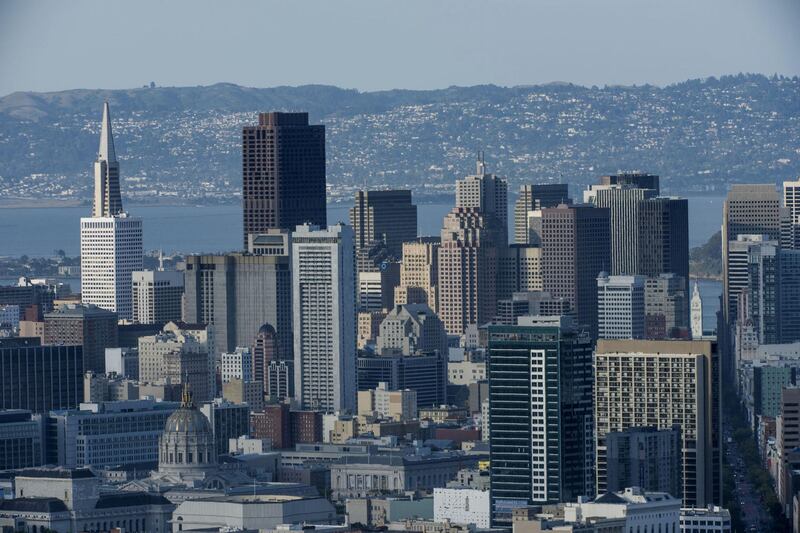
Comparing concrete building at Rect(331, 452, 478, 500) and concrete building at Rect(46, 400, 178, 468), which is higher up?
concrete building at Rect(46, 400, 178, 468)

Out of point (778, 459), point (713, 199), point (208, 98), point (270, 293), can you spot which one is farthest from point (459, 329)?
point (208, 98)

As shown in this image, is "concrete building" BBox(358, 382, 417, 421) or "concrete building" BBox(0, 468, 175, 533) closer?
"concrete building" BBox(0, 468, 175, 533)

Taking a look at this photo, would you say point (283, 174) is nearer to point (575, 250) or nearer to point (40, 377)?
point (575, 250)

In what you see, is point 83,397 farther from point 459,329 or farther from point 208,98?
point 208,98

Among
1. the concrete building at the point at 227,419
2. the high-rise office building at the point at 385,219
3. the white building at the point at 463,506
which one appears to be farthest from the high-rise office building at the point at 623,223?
the white building at the point at 463,506

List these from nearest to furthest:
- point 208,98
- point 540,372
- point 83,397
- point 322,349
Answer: point 540,372
point 83,397
point 322,349
point 208,98

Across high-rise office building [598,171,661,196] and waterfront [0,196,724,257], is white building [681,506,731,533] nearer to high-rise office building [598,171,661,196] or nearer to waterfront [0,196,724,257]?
high-rise office building [598,171,661,196]

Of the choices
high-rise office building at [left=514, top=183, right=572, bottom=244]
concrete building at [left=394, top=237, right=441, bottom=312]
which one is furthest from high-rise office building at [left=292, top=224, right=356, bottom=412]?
high-rise office building at [left=514, top=183, right=572, bottom=244]
